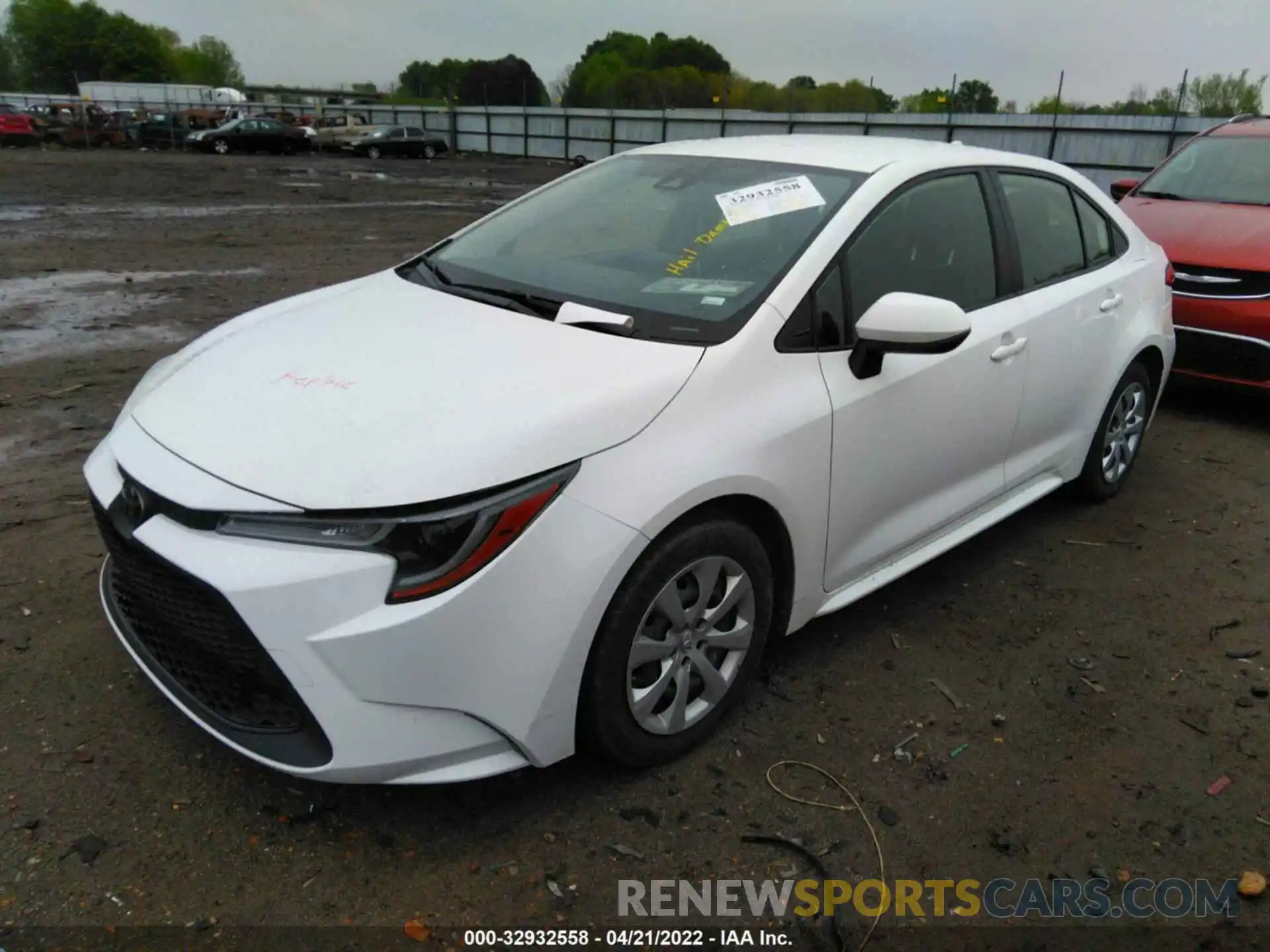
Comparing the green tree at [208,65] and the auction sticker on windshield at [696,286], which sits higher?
the green tree at [208,65]

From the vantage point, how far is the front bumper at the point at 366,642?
2.09 meters

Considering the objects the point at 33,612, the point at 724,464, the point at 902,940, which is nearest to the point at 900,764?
the point at 902,940

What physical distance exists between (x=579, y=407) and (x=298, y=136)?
1554 inches

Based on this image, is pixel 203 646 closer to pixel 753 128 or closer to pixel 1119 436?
pixel 1119 436

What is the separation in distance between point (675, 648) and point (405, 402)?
3.11 feet

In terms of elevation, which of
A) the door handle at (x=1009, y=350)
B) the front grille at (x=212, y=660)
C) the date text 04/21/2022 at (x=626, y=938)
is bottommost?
the date text 04/21/2022 at (x=626, y=938)

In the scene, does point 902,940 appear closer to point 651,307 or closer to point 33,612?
point 651,307

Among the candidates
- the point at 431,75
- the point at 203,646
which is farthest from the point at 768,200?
the point at 431,75

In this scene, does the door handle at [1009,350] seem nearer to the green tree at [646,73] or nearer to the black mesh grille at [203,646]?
the black mesh grille at [203,646]

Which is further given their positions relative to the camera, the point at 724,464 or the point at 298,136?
the point at 298,136

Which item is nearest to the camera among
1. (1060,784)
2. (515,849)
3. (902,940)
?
(902,940)

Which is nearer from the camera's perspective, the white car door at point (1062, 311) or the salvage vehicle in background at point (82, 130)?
the white car door at point (1062, 311)

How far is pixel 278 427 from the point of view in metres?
2.37

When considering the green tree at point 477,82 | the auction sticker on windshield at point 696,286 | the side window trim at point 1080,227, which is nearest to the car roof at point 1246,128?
the side window trim at point 1080,227
